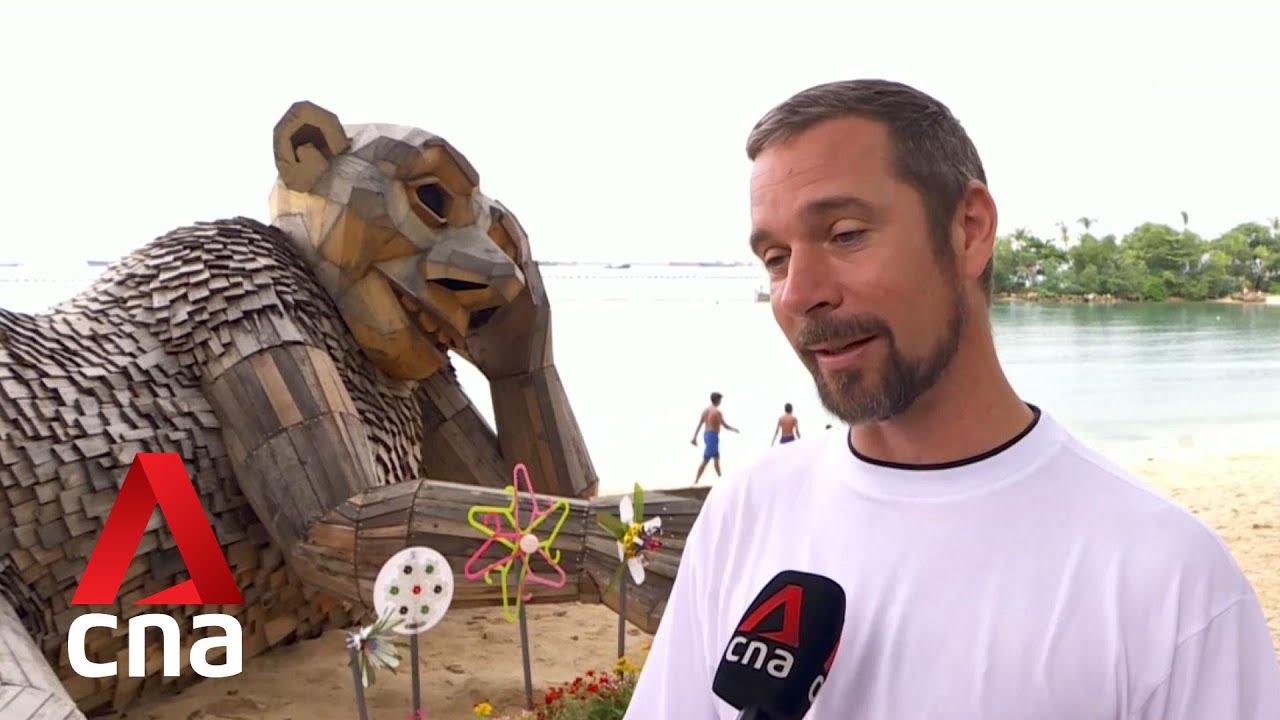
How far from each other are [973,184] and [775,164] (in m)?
0.19

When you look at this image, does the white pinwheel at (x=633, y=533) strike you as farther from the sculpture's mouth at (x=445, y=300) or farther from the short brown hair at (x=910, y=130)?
the short brown hair at (x=910, y=130)

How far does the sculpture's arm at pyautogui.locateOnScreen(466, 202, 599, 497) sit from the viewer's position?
14.7 feet

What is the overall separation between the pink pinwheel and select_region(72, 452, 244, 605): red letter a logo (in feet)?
2.55

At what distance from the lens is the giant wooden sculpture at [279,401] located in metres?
3.01

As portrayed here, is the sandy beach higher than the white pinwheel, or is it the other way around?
the white pinwheel

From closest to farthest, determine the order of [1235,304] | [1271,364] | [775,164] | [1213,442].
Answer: [775,164] → [1213,442] → [1271,364] → [1235,304]

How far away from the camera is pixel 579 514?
3209mm

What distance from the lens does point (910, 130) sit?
1.03 meters

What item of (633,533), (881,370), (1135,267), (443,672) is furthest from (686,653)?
(1135,267)

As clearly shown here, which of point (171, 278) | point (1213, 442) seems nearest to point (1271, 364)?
point (1213, 442)

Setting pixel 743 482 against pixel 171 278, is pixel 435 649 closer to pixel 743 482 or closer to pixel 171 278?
pixel 171 278

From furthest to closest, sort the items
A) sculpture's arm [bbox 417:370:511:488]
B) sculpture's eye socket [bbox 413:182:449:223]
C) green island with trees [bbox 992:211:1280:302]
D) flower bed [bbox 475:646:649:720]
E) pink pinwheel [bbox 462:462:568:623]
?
1. green island with trees [bbox 992:211:1280:302]
2. sculpture's arm [bbox 417:370:511:488]
3. sculpture's eye socket [bbox 413:182:449:223]
4. pink pinwheel [bbox 462:462:568:623]
5. flower bed [bbox 475:646:649:720]

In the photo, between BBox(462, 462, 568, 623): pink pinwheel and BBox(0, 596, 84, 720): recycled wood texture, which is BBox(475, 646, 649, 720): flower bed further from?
BBox(0, 596, 84, 720): recycled wood texture

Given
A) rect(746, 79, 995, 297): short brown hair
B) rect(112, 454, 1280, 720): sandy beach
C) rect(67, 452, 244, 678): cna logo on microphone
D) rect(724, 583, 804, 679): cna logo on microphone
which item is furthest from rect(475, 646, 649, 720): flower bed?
rect(746, 79, 995, 297): short brown hair
